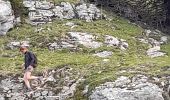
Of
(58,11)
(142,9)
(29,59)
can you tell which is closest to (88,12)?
(58,11)

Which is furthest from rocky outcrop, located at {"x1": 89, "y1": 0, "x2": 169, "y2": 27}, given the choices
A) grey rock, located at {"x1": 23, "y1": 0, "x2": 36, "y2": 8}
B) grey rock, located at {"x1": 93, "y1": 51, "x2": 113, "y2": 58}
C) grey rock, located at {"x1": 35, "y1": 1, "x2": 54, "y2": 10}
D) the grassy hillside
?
grey rock, located at {"x1": 93, "y1": 51, "x2": 113, "y2": 58}

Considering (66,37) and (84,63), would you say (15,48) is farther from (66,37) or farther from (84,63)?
(84,63)

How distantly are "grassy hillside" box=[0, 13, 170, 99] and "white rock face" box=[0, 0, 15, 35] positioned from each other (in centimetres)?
32

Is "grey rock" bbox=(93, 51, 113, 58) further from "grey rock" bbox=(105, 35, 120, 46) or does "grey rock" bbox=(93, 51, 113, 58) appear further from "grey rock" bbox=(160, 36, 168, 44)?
"grey rock" bbox=(160, 36, 168, 44)

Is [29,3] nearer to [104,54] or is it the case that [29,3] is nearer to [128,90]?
[104,54]

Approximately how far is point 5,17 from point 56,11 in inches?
116

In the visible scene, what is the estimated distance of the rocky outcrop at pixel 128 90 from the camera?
59.9 feet

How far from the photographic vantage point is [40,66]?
21.5 metres

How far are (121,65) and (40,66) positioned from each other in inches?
125

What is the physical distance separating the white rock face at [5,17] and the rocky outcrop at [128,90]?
846 centimetres

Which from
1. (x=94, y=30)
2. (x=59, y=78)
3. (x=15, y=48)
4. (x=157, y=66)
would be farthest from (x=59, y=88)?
(x=94, y=30)

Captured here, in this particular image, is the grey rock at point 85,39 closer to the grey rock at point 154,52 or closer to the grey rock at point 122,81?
the grey rock at point 154,52

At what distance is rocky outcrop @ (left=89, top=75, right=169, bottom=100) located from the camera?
18.2 m

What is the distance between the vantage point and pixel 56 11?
27562 mm
